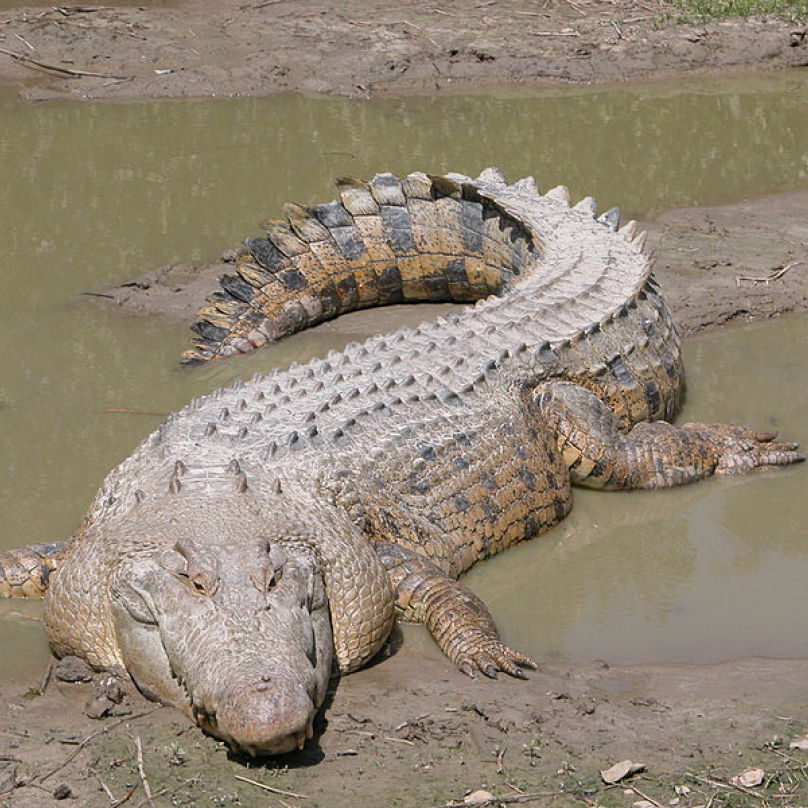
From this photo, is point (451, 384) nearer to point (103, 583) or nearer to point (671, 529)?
point (671, 529)

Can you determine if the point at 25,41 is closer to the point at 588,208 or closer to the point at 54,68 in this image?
the point at 54,68

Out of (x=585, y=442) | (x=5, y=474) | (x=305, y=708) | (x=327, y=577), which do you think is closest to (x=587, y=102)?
(x=585, y=442)

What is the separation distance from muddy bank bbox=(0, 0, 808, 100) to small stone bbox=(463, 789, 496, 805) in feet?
29.6

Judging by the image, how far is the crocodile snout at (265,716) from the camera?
12.1ft

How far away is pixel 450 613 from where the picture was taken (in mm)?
4766

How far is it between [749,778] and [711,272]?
5.01m

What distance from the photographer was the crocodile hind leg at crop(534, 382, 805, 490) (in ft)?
19.3

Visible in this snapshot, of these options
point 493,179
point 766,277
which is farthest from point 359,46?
point 766,277

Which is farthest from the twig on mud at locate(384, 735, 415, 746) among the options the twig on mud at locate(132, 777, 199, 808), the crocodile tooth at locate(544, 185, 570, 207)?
the crocodile tooth at locate(544, 185, 570, 207)

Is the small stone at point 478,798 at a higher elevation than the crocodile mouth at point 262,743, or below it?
below

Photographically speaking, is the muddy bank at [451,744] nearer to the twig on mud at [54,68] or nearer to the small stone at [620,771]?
the small stone at [620,771]

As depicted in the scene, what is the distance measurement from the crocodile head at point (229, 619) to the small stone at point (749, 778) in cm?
129

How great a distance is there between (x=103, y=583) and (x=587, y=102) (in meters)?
8.78

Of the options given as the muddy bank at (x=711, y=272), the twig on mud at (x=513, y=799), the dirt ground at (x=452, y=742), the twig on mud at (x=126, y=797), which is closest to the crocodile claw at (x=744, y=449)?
the muddy bank at (x=711, y=272)
